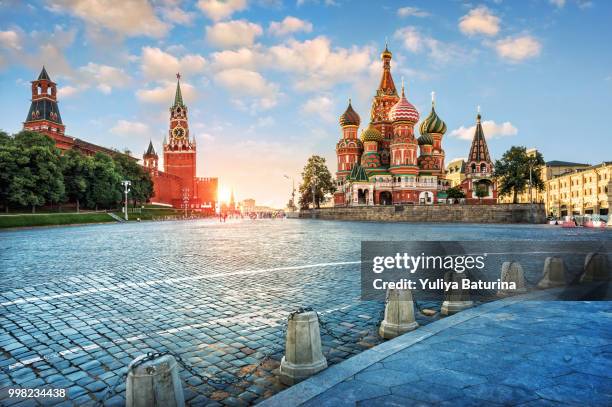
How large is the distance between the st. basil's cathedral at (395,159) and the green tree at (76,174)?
129 feet

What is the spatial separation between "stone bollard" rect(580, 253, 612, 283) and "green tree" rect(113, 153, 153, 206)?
207 feet

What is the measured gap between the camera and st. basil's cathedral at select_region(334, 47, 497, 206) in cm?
6241

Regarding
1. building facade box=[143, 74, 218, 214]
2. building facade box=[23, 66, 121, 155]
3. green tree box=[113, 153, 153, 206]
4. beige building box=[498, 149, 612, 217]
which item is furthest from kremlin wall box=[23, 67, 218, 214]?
beige building box=[498, 149, 612, 217]

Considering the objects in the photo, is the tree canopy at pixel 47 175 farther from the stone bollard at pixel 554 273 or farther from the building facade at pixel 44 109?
the stone bollard at pixel 554 273

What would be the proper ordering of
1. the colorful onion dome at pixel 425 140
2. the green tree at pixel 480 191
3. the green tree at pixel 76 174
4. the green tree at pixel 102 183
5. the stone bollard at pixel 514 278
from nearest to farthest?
the stone bollard at pixel 514 278 → the green tree at pixel 76 174 → the green tree at pixel 102 183 → the colorful onion dome at pixel 425 140 → the green tree at pixel 480 191

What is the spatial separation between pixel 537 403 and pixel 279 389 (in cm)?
235

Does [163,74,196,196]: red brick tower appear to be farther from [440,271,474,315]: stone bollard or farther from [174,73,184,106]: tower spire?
[440,271,474,315]: stone bollard

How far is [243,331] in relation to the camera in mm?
5625

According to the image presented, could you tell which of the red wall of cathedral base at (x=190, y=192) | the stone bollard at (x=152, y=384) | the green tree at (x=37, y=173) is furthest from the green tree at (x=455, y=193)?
the stone bollard at (x=152, y=384)

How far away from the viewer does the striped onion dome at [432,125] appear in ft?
238

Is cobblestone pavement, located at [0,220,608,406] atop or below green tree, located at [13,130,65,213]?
below

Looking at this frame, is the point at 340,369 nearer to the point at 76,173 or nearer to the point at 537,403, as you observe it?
the point at 537,403

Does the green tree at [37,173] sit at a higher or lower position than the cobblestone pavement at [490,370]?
higher

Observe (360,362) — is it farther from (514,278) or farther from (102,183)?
(102,183)
